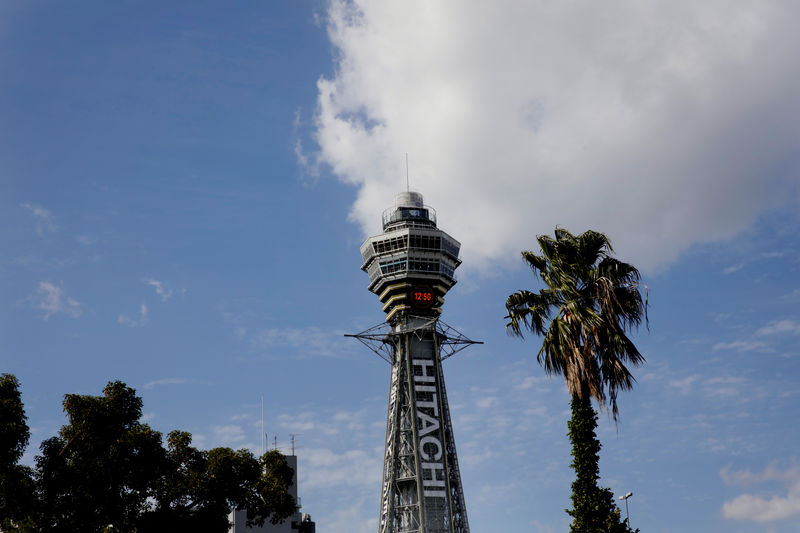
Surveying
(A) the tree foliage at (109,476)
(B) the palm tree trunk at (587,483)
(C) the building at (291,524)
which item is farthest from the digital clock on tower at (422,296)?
(B) the palm tree trunk at (587,483)

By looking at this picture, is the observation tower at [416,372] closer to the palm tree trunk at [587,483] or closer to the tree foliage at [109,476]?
the tree foliage at [109,476]

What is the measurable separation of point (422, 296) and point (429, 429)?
58.5 feet

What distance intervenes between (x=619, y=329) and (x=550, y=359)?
3224 millimetres

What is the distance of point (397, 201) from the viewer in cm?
12369

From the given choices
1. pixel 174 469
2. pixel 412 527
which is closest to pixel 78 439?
pixel 174 469

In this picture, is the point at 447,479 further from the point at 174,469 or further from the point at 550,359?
the point at 550,359

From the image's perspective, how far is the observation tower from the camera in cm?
10556

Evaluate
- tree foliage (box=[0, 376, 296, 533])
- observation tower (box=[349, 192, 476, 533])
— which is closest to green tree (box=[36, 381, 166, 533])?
tree foliage (box=[0, 376, 296, 533])

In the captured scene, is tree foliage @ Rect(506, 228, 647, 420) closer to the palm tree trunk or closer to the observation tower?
the palm tree trunk

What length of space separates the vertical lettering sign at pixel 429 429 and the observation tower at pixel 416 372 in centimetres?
12

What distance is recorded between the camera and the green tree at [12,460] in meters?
49.1

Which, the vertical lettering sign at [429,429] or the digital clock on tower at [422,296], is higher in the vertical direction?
the digital clock on tower at [422,296]

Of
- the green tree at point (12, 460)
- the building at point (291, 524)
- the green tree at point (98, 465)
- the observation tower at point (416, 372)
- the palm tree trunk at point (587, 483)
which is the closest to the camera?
the palm tree trunk at point (587, 483)

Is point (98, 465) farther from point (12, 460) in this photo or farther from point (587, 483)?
point (587, 483)
